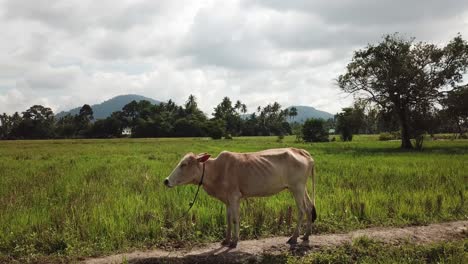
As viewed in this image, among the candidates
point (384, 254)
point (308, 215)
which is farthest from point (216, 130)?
point (384, 254)

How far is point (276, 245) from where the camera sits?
6.47 m

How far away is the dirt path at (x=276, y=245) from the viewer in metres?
5.88

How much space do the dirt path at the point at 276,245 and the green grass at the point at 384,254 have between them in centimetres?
28

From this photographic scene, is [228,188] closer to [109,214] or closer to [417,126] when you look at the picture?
[109,214]

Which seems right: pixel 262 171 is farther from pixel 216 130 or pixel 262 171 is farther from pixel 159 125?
pixel 159 125

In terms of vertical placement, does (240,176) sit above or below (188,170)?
below

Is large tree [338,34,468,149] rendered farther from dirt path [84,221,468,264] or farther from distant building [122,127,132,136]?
distant building [122,127,132,136]

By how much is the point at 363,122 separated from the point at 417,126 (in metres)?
4.72

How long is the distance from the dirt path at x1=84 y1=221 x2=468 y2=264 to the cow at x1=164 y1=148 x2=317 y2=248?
0.79ft

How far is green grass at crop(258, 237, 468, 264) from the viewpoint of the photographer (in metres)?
5.73

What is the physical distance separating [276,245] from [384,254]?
1.71m

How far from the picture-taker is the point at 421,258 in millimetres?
5867

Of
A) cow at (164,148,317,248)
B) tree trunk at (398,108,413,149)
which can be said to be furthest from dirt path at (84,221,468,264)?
tree trunk at (398,108,413,149)

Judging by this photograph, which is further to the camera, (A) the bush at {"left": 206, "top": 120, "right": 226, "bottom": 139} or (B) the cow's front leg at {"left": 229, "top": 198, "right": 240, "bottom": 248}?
(A) the bush at {"left": 206, "top": 120, "right": 226, "bottom": 139}
